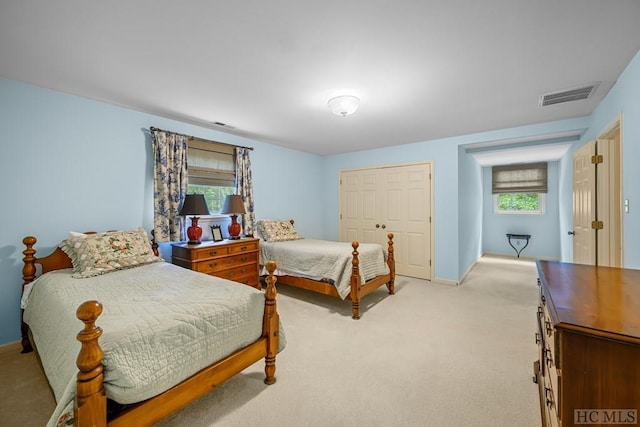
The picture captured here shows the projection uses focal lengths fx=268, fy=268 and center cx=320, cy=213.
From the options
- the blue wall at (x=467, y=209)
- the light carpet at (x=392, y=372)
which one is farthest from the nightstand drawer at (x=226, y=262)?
the blue wall at (x=467, y=209)

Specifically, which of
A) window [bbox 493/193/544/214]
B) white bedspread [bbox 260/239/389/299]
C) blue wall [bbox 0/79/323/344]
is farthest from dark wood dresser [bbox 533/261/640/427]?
window [bbox 493/193/544/214]

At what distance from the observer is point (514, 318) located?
9.83 ft

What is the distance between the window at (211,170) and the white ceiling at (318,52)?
2.12 feet

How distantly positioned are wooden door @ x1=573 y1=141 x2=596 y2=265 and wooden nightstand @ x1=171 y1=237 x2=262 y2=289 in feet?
12.5

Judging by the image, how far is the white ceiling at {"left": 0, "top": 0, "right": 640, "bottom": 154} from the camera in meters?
1.55

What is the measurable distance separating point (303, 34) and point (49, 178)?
2730 mm

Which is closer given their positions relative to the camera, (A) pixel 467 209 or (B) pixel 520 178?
(A) pixel 467 209

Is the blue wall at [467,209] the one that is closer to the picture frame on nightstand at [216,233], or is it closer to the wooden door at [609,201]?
the wooden door at [609,201]

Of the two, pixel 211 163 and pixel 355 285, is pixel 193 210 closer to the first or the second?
pixel 211 163

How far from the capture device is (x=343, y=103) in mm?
2627

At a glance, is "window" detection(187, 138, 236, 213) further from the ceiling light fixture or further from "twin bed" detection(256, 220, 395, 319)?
the ceiling light fixture

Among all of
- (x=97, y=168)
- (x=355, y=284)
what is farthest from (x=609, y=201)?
(x=97, y=168)

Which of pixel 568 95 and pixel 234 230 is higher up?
pixel 568 95

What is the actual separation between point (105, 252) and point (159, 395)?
5.50ft
